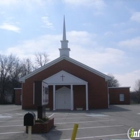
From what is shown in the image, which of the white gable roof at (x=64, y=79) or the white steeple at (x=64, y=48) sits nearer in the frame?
the white gable roof at (x=64, y=79)

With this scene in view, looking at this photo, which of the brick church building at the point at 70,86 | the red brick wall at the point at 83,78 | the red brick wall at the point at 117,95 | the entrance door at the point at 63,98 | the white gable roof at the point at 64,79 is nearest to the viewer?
the white gable roof at the point at 64,79

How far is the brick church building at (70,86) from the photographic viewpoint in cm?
3650

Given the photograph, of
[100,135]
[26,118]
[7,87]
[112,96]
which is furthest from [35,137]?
[7,87]

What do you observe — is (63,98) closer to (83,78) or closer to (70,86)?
(70,86)

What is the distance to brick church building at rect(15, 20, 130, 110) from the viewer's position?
3650 cm

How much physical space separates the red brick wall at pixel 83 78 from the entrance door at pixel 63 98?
8.22 ft

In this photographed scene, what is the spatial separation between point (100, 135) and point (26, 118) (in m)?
5.88

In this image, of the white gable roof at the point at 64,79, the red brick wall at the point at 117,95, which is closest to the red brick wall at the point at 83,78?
the white gable roof at the point at 64,79

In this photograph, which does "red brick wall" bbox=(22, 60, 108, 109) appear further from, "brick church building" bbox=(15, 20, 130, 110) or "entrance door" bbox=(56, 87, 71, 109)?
"entrance door" bbox=(56, 87, 71, 109)

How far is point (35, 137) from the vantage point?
→ 1300cm

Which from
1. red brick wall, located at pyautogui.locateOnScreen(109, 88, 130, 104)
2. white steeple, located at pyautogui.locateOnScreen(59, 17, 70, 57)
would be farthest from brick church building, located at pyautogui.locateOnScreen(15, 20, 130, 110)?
red brick wall, located at pyautogui.locateOnScreen(109, 88, 130, 104)

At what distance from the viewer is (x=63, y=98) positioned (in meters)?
38.3

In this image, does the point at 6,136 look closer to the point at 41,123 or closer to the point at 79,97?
the point at 41,123

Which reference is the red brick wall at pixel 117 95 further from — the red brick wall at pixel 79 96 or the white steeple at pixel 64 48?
the red brick wall at pixel 79 96
